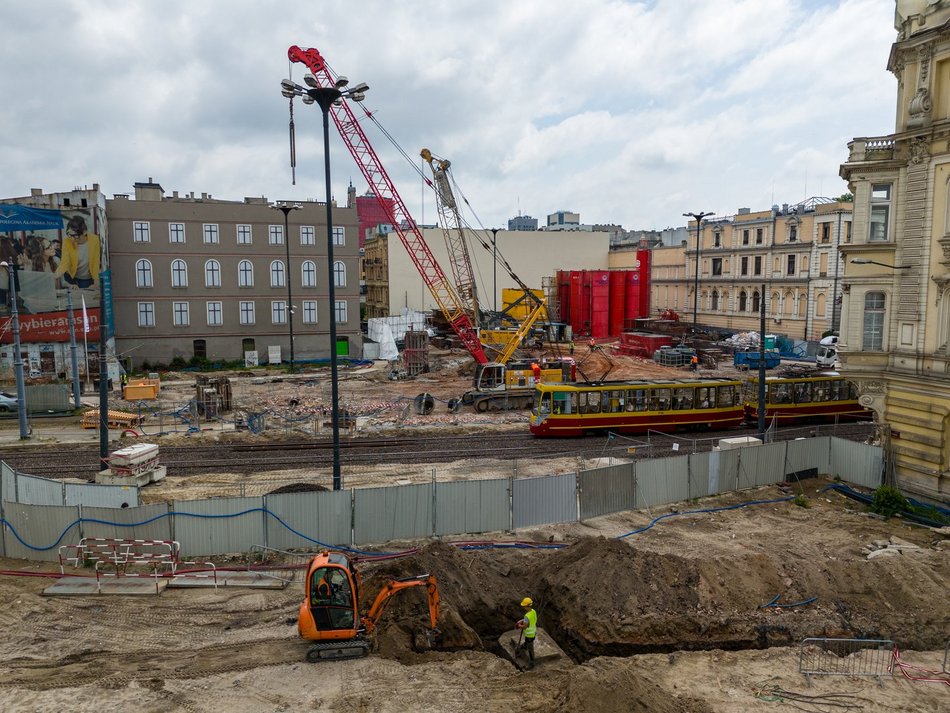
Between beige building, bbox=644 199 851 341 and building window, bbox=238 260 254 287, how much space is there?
125ft

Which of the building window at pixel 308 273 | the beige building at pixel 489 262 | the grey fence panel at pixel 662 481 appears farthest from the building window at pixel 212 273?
the grey fence panel at pixel 662 481

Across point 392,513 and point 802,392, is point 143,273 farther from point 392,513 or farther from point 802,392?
point 802,392

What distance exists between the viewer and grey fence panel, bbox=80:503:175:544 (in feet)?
56.0

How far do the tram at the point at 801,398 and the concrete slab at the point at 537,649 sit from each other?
23102mm

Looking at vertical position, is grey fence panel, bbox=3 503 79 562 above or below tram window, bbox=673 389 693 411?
below

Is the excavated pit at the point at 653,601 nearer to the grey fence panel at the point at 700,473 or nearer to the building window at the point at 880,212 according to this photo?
the grey fence panel at the point at 700,473

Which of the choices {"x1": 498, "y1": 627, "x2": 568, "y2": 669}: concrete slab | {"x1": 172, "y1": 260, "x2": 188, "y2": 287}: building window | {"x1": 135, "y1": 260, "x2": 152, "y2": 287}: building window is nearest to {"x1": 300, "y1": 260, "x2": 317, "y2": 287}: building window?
{"x1": 172, "y1": 260, "x2": 188, "y2": 287}: building window

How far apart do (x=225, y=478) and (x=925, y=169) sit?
25.4 m

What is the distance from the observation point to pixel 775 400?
111ft

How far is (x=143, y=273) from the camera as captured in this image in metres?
52.8

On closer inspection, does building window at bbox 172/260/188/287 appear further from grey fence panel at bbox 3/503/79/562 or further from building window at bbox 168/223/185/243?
grey fence panel at bbox 3/503/79/562

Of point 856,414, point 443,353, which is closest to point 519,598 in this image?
point 856,414

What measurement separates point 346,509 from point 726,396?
2132 cm

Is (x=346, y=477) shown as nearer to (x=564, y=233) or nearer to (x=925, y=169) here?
(x=925, y=169)
